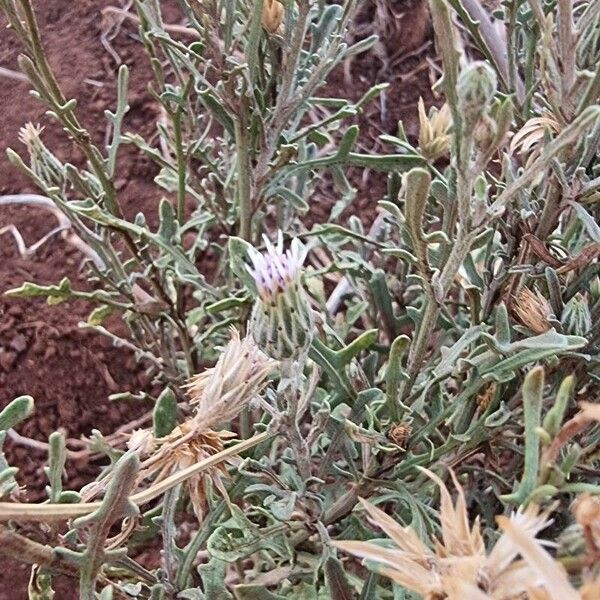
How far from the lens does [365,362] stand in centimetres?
84

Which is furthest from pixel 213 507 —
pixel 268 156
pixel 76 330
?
pixel 76 330

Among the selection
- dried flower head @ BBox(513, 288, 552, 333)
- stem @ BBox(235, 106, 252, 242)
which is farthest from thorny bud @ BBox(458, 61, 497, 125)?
stem @ BBox(235, 106, 252, 242)

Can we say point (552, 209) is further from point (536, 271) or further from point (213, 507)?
point (213, 507)

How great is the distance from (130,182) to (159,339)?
2.08ft

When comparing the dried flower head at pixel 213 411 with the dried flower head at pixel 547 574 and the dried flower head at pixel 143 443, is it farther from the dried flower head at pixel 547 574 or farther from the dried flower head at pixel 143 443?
the dried flower head at pixel 547 574

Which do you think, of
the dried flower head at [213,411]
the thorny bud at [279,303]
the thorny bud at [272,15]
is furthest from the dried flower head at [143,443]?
the thorny bud at [272,15]

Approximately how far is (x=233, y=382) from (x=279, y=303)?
0.07m

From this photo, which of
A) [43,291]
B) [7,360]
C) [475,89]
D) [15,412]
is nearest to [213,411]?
[15,412]

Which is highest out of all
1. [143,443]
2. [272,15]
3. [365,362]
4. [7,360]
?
[272,15]

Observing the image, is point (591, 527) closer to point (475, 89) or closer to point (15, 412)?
point (475, 89)

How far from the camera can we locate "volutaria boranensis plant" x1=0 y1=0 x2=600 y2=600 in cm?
42

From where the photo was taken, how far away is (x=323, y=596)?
784 millimetres

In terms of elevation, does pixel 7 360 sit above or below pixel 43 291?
below

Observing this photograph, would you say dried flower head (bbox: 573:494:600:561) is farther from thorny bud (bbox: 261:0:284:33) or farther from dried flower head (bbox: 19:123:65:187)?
dried flower head (bbox: 19:123:65:187)
